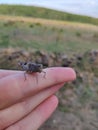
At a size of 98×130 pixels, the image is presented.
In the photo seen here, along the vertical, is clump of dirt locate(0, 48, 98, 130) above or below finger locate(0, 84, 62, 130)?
below

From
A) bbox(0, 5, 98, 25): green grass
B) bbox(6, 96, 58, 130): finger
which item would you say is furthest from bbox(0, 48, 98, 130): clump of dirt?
bbox(0, 5, 98, 25): green grass

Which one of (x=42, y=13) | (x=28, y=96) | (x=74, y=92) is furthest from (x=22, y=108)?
(x=42, y=13)

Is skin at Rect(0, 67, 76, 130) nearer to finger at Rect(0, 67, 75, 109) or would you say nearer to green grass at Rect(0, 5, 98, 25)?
finger at Rect(0, 67, 75, 109)

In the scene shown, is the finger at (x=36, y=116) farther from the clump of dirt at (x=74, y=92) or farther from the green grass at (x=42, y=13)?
the green grass at (x=42, y=13)

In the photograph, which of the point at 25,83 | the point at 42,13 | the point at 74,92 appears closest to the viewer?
the point at 25,83

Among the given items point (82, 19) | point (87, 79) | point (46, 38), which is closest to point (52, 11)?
point (82, 19)

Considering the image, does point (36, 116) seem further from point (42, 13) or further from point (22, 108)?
point (42, 13)

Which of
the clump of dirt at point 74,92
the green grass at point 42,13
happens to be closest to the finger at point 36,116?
the clump of dirt at point 74,92
